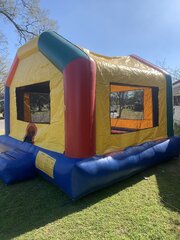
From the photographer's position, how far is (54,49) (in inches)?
145

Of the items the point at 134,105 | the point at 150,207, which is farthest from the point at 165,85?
the point at 150,207

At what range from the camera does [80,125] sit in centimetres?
335

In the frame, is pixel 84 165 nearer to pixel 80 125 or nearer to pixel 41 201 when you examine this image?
pixel 80 125

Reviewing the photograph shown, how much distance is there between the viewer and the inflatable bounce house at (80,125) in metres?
3.33

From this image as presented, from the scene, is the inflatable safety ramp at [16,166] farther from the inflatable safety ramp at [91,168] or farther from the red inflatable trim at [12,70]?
the red inflatable trim at [12,70]

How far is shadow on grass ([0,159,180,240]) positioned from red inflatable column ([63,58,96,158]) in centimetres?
70

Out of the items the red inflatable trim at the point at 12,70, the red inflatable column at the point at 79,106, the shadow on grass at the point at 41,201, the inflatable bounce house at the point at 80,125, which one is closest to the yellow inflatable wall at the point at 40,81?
the inflatable bounce house at the point at 80,125

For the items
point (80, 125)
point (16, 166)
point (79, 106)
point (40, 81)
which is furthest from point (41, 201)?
point (40, 81)

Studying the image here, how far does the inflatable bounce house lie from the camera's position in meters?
3.33

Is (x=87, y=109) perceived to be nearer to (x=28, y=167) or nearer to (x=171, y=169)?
(x=28, y=167)

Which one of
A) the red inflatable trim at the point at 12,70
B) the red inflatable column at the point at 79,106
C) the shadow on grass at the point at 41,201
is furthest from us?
the red inflatable trim at the point at 12,70

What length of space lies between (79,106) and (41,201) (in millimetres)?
1582

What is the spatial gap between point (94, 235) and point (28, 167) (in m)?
1.93

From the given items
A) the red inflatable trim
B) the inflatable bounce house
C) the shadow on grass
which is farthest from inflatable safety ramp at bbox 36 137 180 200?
the red inflatable trim
